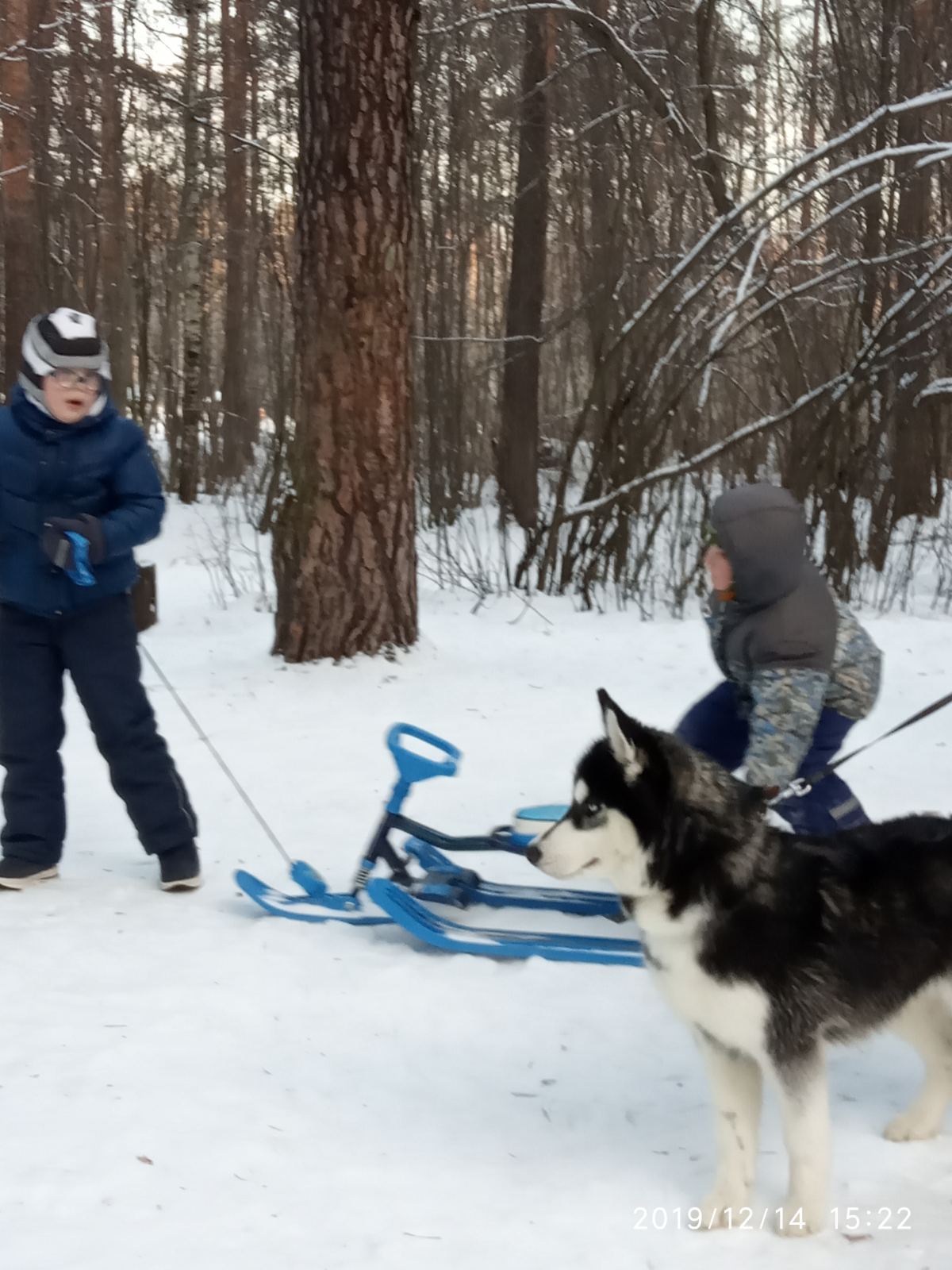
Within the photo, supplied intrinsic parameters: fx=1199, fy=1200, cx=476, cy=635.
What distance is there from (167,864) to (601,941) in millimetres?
1607

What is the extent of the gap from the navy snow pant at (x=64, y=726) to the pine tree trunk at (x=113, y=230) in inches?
621

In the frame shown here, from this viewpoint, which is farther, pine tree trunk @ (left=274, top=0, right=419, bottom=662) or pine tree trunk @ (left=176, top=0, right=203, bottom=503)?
pine tree trunk @ (left=176, top=0, right=203, bottom=503)

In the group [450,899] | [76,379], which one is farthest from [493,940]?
[76,379]

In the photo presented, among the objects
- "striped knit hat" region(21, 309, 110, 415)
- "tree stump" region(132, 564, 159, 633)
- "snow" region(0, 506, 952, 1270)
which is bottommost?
"snow" region(0, 506, 952, 1270)

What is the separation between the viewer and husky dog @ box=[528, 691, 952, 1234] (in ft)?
7.88

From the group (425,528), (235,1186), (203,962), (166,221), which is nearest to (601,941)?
(203,962)

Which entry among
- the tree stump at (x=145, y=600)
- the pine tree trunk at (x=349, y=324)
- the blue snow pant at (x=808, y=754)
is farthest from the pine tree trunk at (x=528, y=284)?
the blue snow pant at (x=808, y=754)

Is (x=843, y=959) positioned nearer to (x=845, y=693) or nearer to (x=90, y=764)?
(x=845, y=693)

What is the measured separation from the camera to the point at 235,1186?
2529mm

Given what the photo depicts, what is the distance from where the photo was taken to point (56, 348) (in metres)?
3.89

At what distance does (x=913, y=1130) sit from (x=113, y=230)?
66.1ft

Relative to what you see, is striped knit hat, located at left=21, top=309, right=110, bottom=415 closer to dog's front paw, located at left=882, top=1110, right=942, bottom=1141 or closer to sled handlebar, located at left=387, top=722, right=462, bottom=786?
sled handlebar, located at left=387, top=722, right=462, bottom=786

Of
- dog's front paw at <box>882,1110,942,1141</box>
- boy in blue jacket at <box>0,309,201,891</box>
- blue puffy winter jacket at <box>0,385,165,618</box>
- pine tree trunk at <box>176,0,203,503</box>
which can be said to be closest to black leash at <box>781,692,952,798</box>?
dog's front paw at <box>882,1110,942,1141</box>

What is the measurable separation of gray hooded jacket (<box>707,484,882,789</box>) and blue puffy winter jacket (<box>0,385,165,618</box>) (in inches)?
78.2
